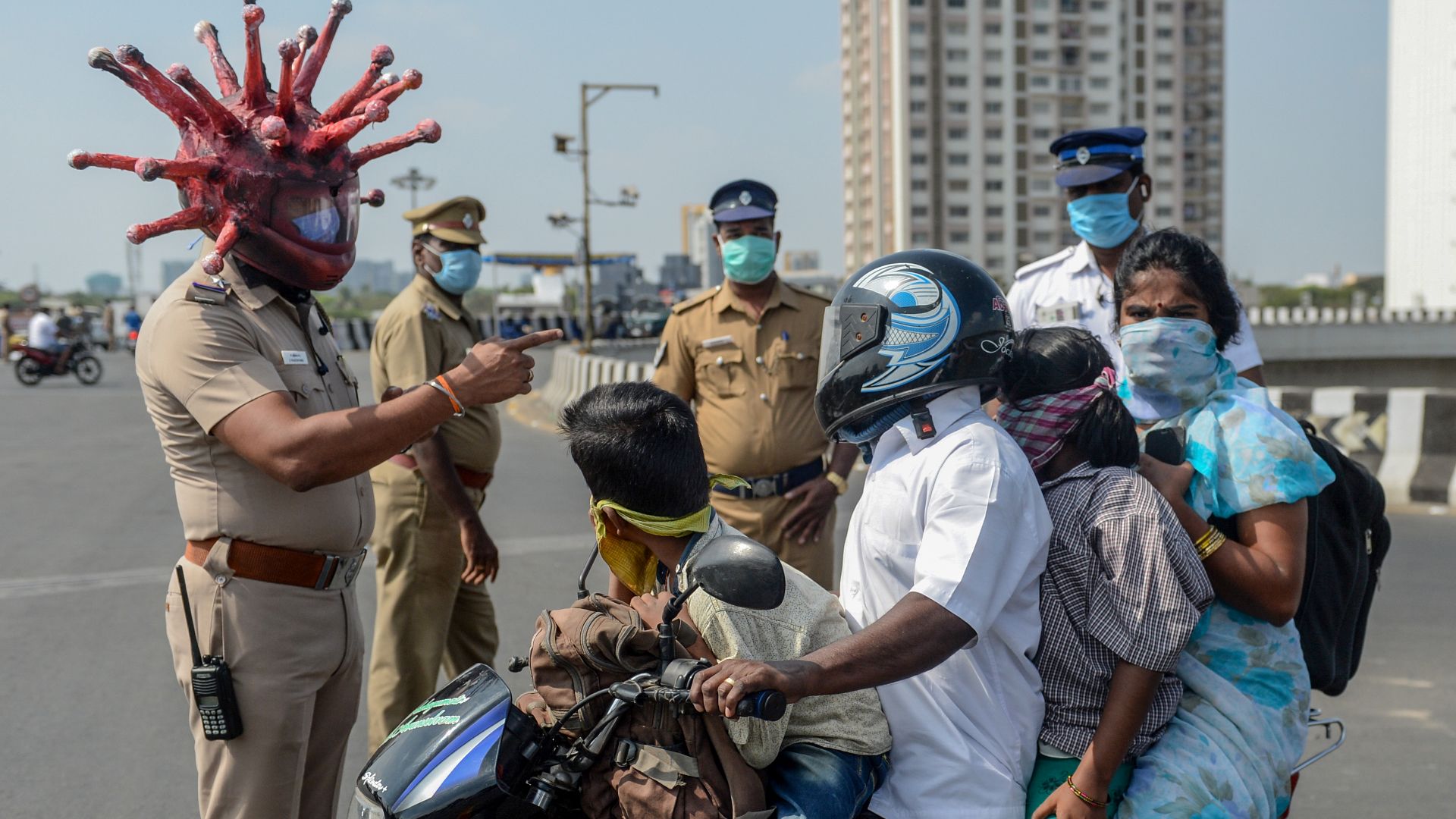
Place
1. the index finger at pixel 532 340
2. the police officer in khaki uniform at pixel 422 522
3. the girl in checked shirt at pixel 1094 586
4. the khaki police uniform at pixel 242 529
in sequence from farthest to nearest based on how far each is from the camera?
the police officer in khaki uniform at pixel 422 522 < the khaki police uniform at pixel 242 529 < the index finger at pixel 532 340 < the girl in checked shirt at pixel 1094 586

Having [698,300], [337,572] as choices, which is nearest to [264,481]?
[337,572]

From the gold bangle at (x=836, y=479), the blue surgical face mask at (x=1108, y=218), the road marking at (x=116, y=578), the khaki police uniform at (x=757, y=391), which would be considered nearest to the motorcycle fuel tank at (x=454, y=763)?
the khaki police uniform at (x=757, y=391)

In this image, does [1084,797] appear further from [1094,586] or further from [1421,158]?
[1421,158]

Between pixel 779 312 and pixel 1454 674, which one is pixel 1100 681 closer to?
pixel 779 312

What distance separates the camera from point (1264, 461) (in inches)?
91.7

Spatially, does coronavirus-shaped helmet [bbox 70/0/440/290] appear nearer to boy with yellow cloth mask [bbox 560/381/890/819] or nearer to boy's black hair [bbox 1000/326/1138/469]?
boy with yellow cloth mask [bbox 560/381/890/819]

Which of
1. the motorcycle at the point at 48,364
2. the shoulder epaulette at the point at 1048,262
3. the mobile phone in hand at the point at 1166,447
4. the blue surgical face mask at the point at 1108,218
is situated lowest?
the motorcycle at the point at 48,364

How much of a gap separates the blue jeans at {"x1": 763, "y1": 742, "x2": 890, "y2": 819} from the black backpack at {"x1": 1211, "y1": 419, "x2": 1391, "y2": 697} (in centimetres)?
109

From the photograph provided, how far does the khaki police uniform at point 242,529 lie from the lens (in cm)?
253

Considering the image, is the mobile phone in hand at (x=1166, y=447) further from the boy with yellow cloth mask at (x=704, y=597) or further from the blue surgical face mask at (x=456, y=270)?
the blue surgical face mask at (x=456, y=270)

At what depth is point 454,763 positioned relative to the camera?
186cm

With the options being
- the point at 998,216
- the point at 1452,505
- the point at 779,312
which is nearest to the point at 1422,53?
the point at 998,216

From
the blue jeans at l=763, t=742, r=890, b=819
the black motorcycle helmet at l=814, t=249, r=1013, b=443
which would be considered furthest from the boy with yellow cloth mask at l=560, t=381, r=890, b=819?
the black motorcycle helmet at l=814, t=249, r=1013, b=443

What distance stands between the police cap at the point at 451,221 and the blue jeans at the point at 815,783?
3.26 metres
